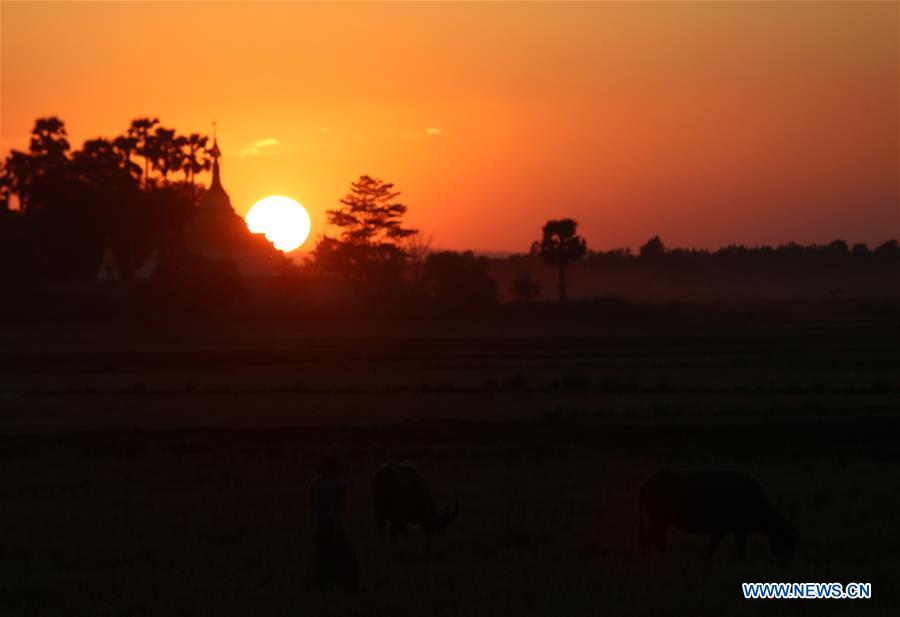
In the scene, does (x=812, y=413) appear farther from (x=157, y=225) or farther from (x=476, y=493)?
(x=157, y=225)

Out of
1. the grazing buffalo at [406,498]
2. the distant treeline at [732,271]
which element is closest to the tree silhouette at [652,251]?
the distant treeline at [732,271]

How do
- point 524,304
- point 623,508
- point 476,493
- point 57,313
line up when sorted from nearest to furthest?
1. point 623,508
2. point 476,493
3. point 57,313
4. point 524,304

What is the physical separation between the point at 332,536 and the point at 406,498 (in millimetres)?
2200

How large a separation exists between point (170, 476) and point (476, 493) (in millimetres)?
5094

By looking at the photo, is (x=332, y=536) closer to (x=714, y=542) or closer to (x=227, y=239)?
(x=714, y=542)

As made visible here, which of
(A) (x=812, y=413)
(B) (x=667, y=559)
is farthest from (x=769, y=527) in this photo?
(A) (x=812, y=413)

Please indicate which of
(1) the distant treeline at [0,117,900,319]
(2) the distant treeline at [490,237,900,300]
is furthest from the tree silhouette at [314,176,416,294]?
(2) the distant treeline at [490,237,900,300]

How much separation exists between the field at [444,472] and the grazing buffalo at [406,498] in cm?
27

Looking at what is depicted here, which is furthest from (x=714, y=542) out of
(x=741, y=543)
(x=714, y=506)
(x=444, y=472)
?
(x=444, y=472)

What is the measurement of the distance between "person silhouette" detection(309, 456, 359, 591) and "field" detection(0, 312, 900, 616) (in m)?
0.19

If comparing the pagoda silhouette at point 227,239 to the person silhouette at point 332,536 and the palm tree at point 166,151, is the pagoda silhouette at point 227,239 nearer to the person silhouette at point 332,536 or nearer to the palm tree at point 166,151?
the palm tree at point 166,151

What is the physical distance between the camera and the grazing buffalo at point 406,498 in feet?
46.1

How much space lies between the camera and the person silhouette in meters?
11.9

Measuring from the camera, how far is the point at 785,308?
92.8 metres
